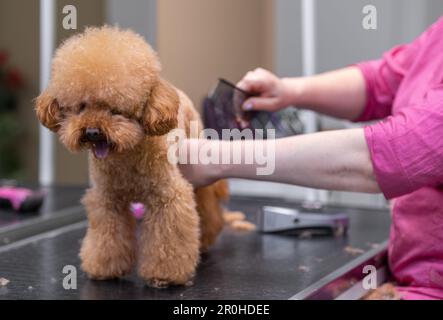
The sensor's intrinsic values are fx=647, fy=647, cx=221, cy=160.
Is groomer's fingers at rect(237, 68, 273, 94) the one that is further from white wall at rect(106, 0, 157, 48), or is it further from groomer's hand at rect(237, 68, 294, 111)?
white wall at rect(106, 0, 157, 48)

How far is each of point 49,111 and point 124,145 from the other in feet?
0.33

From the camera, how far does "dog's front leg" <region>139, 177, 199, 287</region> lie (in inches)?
33.8

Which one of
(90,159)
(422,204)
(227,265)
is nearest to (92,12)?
(90,159)

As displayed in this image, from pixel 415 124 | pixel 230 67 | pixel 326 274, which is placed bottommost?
pixel 326 274

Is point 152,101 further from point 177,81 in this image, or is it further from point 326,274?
point 326,274

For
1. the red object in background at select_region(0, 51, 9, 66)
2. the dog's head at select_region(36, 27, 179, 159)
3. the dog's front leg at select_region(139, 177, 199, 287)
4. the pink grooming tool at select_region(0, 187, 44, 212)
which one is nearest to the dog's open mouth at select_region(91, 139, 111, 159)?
the dog's head at select_region(36, 27, 179, 159)

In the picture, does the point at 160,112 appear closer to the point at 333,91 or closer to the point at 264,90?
the point at 264,90

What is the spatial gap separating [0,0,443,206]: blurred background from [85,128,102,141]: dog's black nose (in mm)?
157

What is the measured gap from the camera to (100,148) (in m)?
0.76

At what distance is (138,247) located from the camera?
2.97 ft

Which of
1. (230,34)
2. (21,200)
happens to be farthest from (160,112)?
(21,200)

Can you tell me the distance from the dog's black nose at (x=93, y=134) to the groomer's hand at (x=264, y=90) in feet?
1.47

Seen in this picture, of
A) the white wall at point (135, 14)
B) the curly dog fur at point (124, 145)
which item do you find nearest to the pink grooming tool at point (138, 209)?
the curly dog fur at point (124, 145)

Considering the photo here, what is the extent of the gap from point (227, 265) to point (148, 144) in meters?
0.28
